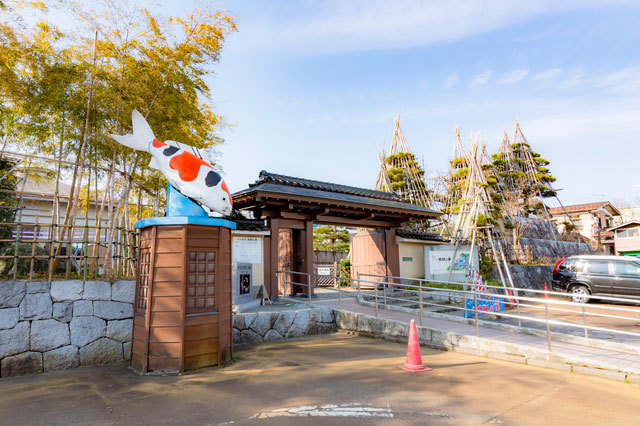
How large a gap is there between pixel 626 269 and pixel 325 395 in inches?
520

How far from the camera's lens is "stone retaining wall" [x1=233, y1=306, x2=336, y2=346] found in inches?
298

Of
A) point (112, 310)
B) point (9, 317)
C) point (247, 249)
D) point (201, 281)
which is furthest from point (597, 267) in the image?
point (9, 317)

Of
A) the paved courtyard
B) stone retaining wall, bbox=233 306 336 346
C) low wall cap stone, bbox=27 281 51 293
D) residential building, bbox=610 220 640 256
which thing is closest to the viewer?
the paved courtyard

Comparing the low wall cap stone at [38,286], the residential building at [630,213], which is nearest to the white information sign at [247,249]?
the low wall cap stone at [38,286]

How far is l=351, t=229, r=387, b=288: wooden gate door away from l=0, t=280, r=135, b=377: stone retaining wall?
29.0 feet

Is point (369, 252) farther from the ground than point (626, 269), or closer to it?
farther from the ground

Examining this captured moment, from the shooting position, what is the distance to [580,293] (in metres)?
12.9

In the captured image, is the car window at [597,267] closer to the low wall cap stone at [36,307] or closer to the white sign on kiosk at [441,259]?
the white sign on kiosk at [441,259]

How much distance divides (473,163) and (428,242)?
416 centimetres

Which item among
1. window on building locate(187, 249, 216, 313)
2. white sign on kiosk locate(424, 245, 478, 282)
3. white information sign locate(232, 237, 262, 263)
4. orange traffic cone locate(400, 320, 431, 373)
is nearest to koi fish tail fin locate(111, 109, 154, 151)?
window on building locate(187, 249, 216, 313)

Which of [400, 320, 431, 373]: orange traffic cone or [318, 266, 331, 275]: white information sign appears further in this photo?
[318, 266, 331, 275]: white information sign

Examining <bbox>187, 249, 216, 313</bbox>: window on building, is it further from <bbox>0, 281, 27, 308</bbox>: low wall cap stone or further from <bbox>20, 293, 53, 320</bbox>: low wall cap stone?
<bbox>0, 281, 27, 308</bbox>: low wall cap stone

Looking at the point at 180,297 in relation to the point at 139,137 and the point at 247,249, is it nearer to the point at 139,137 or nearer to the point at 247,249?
the point at 139,137

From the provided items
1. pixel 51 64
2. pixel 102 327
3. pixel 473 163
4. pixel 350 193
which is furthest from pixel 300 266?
pixel 473 163
